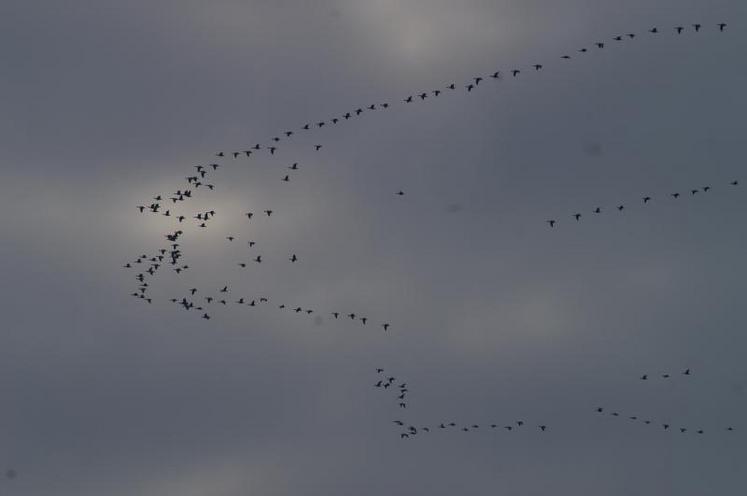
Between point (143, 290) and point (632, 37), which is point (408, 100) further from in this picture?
point (143, 290)

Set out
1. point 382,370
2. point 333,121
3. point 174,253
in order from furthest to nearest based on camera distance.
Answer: point 382,370 → point 174,253 → point 333,121

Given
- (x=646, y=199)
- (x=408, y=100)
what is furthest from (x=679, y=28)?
(x=408, y=100)

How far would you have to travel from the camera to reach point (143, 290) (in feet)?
525

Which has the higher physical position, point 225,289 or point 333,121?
point 333,121

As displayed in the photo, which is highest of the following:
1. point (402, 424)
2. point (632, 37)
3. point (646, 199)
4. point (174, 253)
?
point (632, 37)

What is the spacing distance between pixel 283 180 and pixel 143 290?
19.3 metres

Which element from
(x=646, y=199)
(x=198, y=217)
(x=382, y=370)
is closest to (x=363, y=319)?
(x=382, y=370)

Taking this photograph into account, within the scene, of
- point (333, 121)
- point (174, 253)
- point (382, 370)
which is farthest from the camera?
A: point (382, 370)

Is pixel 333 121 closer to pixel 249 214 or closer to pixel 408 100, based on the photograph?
pixel 408 100

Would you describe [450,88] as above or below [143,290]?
above

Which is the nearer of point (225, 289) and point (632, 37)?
point (632, 37)

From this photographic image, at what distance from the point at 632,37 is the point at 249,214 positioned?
44946mm

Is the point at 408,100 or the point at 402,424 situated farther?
the point at 402,424

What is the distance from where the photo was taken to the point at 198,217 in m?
156
